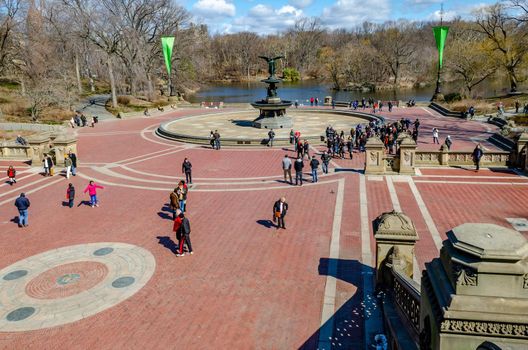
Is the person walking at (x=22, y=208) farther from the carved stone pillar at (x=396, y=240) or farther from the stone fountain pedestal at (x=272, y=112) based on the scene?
the stone fountain pedestal at (x=272, y=112)

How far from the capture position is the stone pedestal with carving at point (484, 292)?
4.68 m

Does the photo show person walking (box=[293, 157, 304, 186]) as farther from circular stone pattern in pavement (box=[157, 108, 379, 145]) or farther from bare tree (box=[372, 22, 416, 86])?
bare tree (box=[372, 22, 416, 86])

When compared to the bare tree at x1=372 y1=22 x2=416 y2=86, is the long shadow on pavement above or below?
below

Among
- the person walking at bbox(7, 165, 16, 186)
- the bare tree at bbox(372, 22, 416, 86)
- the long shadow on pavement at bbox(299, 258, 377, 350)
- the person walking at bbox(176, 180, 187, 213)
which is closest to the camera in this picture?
the long shadow on pavement at bbox(299, 258, 377, 350)

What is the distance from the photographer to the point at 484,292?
4840 millimetres

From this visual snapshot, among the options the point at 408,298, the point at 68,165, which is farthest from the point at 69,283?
the point at 68,165

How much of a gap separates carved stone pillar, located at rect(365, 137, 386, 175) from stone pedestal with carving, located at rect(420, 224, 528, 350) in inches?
648

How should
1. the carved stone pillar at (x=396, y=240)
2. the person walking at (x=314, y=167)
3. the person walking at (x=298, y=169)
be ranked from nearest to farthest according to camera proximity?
1. the carved stone pillar at (x=396, y=240)
2. the person walking at (x=298, y=169)
3. the person walking at (x=314, y=167)

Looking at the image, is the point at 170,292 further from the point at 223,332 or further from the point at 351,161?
the point at 351,161

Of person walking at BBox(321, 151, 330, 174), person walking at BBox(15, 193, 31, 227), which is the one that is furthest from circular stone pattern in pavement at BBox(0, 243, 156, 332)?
person walking at BBox(321, 151, 330, 174)

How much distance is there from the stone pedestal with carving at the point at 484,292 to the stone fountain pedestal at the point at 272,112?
32632 millimetres

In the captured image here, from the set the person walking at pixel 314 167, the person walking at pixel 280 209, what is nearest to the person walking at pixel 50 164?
the person walking at pixel 314 167

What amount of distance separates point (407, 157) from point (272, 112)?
61.0 feet

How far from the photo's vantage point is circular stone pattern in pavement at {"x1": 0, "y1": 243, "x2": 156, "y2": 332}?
10156mm
